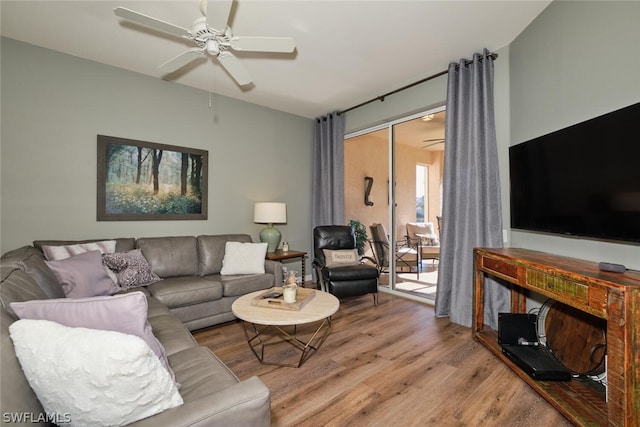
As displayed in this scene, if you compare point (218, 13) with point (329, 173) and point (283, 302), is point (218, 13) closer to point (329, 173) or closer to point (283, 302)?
point (283, 302)

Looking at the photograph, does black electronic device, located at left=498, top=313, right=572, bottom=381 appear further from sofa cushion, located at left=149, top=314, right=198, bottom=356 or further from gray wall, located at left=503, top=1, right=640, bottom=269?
A: sofa cushion, located at left=149, top=314, right=198, bottom=356

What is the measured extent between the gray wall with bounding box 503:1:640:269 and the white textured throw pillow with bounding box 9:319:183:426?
252 cm

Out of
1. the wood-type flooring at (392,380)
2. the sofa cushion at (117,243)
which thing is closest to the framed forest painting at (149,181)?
the sofa cushion at (117,243)

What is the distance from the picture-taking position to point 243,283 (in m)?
3.05

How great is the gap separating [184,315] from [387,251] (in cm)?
284

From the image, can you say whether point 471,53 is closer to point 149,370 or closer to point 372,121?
point 372,121

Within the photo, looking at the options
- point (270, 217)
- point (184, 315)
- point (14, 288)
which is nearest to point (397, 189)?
point (270, 217)

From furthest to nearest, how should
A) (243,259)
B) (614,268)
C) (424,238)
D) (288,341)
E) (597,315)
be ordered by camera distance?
(424,238)
(243,259)
(288,341)
(614,268)
(597,315)

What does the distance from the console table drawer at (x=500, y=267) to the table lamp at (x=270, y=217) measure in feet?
8.20

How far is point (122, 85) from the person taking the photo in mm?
3291

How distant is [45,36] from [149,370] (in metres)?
3.44

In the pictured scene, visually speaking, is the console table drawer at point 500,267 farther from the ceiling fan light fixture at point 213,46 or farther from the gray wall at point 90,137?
the gray wall at point 90,137

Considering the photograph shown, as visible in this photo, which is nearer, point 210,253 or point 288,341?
point 288,341

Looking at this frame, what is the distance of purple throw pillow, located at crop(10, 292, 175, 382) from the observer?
970mm
